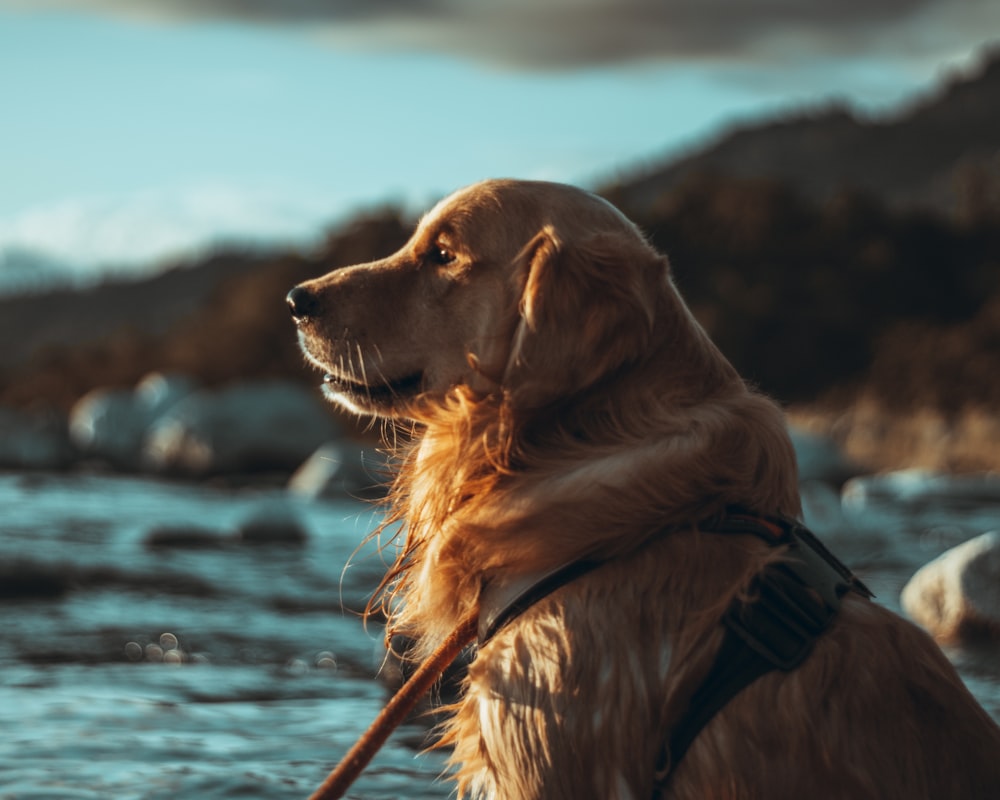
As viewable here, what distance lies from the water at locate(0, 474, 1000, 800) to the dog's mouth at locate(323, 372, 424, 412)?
700 millimetres

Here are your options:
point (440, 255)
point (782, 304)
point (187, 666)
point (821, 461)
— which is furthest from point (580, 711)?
point (782, 304)

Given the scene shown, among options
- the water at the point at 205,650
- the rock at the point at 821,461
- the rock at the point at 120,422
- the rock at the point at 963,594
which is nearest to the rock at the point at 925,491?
the rock at the point at 821,461

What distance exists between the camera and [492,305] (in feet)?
10.5

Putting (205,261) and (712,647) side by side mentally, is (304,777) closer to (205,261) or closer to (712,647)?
(712,647)

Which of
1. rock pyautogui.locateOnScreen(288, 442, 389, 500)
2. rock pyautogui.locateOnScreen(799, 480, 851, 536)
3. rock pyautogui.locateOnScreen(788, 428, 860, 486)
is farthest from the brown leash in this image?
rock pyautogui.locateOnScreen(788, 428, 860, 486)

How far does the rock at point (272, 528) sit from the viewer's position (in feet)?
38.4

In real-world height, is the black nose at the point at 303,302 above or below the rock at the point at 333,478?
above

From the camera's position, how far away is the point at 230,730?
5238mm

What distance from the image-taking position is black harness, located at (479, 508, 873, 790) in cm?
258

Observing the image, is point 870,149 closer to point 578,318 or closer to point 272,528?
point 272,528

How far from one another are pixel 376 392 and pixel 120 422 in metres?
20.6

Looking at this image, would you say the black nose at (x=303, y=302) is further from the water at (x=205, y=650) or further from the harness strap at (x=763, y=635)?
the harness strap at (x=763, y=635)

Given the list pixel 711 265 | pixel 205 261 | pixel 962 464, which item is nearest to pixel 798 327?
pixel 711 265

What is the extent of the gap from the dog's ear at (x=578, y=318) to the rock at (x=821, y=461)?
51.2 ft
